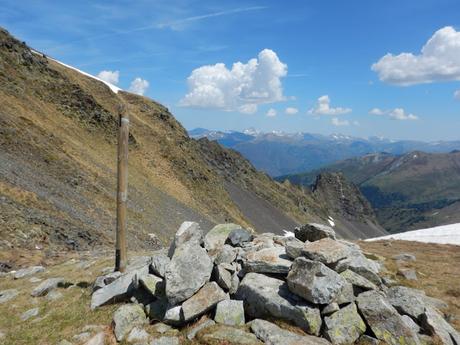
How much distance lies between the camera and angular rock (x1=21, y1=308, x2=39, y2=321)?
53.7 feet

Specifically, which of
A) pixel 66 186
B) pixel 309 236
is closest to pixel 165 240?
pixel 66 186

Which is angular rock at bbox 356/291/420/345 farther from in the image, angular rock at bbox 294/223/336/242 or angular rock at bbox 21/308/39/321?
angular rock at bbox 21/308/39/321

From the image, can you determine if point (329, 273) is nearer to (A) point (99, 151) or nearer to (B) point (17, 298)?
(B) point (17, 298)

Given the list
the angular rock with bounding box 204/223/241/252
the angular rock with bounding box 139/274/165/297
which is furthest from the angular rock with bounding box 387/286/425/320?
the angular rock with bounding box 139/274/165/297

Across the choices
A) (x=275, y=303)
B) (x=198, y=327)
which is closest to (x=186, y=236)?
(x=198, y=327)

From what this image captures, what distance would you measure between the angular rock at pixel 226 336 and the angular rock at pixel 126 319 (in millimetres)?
2789

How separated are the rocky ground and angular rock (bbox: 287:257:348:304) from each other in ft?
0.12

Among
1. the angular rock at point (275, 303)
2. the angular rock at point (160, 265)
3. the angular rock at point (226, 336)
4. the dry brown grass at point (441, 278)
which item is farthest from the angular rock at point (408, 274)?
the angular rock at point (160, 265)

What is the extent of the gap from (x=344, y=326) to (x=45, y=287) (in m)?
14.8

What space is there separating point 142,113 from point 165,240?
6406 centimetres

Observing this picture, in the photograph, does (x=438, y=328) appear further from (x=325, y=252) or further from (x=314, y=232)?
(x=314, y=232)

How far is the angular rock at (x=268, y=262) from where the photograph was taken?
14789mm

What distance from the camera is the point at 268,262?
1500 centimetres

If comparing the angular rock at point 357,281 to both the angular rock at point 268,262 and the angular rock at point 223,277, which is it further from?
the angular rock at point 223,277
